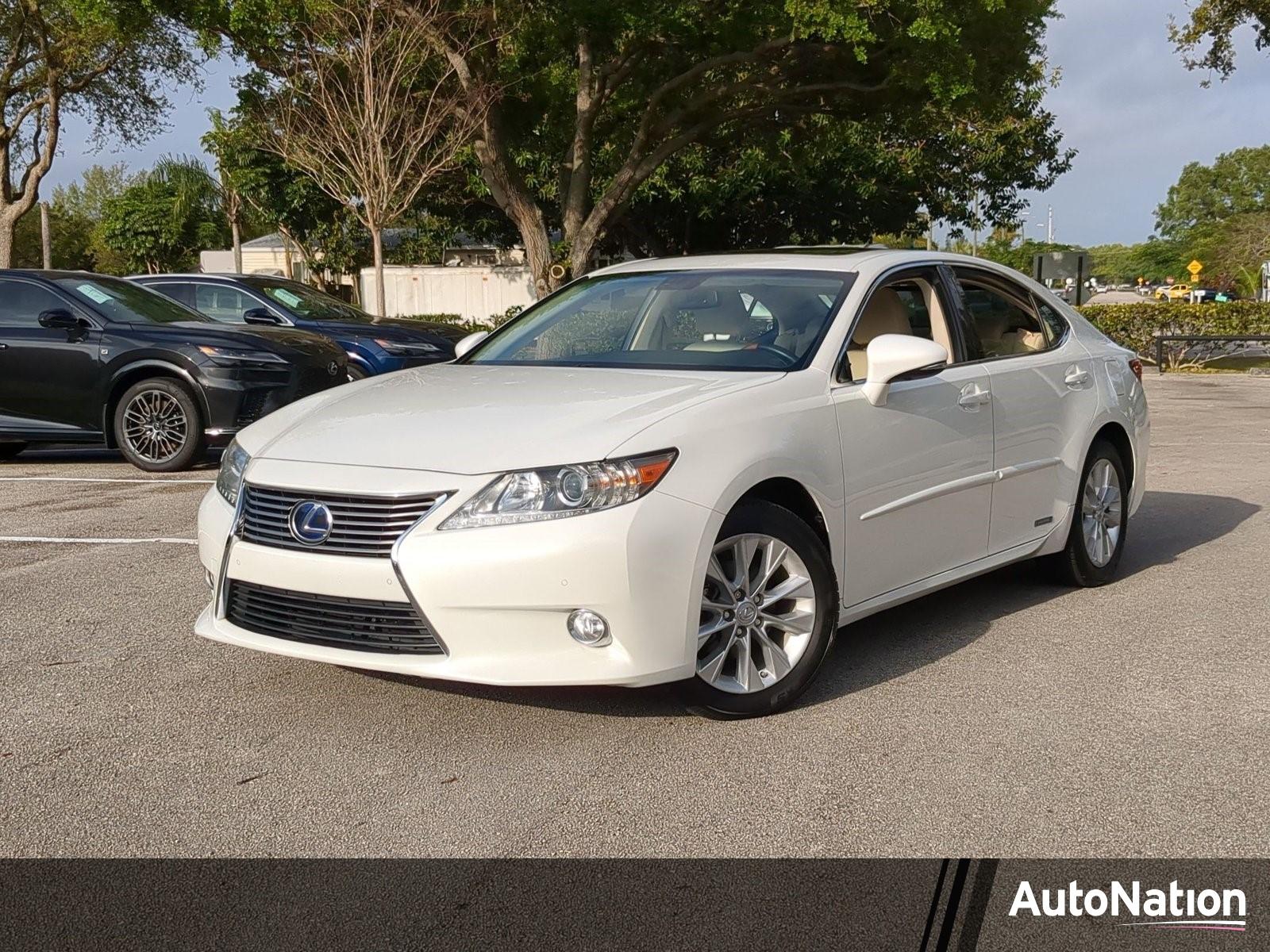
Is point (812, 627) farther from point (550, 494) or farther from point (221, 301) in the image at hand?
point (221, 301)

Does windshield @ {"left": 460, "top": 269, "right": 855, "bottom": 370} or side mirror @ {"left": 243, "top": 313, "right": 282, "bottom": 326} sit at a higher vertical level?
windshield @ {"left": 460, "top": 269, "right": 855, "bottom": 370}

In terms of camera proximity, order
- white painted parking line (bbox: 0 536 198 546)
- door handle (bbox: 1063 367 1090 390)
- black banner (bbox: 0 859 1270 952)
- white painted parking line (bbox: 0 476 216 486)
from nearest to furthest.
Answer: black banner (bbox: 0 859 1270 952), door handle (bbox: 1063 367 1090 390), white painted parking line (bbox: 0 536 198 546), white painted parking line (bbox: 0 476 216 486)

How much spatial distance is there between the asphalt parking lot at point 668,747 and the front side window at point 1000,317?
1.16m

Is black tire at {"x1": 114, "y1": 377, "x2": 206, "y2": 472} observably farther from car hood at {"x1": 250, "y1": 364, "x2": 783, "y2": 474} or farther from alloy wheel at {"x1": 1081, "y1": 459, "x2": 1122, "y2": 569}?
alloy wheel at {"x1": 1081, "y1": 459, "x2": 1122, "y2": 569}

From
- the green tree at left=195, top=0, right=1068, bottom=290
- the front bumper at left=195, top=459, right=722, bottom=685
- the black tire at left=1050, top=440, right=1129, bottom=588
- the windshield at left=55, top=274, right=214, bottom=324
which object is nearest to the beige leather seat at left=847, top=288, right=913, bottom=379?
the black tire at left=1050, top=440, right=1129, bottom=588

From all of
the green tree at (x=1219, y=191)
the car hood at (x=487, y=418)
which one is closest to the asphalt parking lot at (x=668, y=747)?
the car hood at (x=487, y=418)

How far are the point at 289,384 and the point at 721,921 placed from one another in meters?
8.72

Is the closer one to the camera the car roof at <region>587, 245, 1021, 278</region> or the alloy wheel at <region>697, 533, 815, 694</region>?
the alloy wheel at <region>697, 533, 815, 694</region>

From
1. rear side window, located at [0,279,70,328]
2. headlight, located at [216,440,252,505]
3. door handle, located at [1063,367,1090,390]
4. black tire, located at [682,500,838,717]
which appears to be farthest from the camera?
rear side window, located at [0,279,70,328]

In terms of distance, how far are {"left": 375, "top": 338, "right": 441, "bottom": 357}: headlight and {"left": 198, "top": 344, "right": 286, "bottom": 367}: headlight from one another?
10.5 feet

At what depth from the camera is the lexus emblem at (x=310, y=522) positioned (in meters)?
4.38

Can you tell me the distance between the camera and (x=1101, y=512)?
22.4 feet

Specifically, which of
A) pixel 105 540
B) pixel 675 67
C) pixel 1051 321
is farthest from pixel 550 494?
pixel 675 67

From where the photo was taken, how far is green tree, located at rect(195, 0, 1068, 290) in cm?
2058
